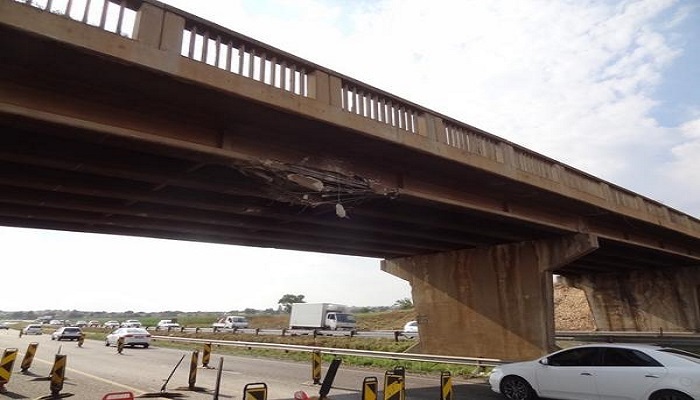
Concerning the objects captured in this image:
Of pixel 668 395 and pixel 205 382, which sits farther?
pixel 205 382

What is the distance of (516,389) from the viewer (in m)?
10.3

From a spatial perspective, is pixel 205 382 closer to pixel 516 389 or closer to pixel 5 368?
pixel 5 368

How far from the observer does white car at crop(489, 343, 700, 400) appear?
809cm

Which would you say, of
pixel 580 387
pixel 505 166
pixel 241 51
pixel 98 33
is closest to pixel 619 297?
pixel 505 166

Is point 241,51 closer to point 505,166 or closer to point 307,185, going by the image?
point 307,185

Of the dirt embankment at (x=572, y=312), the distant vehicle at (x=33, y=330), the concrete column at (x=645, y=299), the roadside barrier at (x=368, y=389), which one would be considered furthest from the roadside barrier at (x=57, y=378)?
the distant vehicle at (x=33, y=330)

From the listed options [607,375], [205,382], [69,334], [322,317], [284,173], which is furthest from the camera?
[322,317]

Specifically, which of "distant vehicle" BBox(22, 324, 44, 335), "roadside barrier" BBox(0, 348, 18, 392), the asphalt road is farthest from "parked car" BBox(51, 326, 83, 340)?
"roadside barrier" BBox(0, 348, 18, 392)

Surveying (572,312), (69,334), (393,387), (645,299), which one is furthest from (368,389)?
(572,312)

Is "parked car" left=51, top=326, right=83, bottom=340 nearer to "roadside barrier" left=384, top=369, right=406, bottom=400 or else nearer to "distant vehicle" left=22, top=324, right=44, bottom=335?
"distant vehicle" left=22, top=324, right=44, bottom=335

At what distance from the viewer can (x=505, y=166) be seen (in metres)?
13.2

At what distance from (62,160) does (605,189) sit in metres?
18.3

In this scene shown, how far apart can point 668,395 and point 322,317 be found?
3648 cm

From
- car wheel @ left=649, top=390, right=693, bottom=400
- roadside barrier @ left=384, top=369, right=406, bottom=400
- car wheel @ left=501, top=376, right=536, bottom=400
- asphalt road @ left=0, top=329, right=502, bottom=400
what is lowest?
asphalt road @ left=0, top=329, right=502, bottom=400
